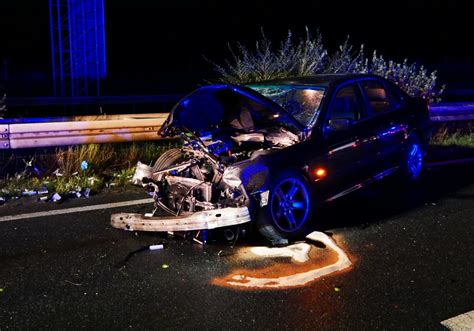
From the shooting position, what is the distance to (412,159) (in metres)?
7.16

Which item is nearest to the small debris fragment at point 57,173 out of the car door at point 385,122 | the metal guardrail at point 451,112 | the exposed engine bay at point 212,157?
the exposed engine bay at point 212,157

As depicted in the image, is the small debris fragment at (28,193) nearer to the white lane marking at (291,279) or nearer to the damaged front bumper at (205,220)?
the damaged front bumper at (205,220)

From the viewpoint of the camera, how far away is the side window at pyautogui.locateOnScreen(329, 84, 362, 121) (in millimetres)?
5867

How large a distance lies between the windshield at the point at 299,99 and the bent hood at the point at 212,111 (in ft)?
0.82

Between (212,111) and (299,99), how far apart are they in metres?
0.92

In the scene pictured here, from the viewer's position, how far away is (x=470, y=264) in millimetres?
4566

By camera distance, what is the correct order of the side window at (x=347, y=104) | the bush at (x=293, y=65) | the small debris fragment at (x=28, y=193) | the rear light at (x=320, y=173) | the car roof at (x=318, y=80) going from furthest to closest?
the bush at (x=293, y=65)
the small debris fragment at (x=28, y=193)
the car roof at (x=318, y=80)
the side window at (x=347, y=104)
the rear light at (x=320, y=173)

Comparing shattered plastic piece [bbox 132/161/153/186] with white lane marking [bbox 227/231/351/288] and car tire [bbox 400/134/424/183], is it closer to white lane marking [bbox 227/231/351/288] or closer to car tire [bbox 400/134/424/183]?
white lane marking [bbox 227/231/351/288]

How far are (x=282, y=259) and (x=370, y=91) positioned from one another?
2.75m

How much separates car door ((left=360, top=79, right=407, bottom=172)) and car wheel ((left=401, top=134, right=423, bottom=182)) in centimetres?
19

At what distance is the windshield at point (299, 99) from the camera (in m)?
5.64

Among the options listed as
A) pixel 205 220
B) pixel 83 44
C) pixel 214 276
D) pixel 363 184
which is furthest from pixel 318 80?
pixel 83 44

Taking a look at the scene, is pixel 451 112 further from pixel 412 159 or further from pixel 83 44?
pixel 83 44

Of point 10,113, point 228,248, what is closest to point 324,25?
point 10,113
